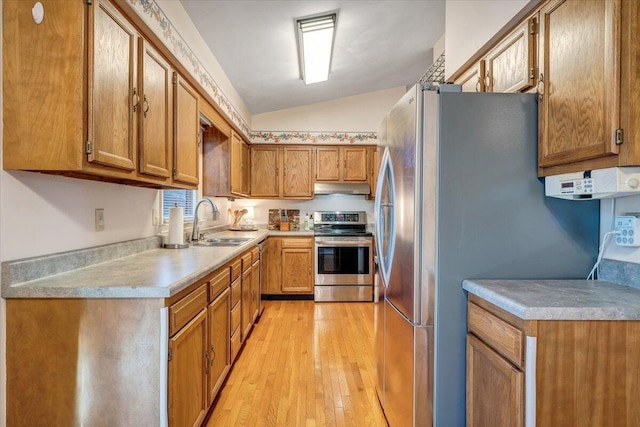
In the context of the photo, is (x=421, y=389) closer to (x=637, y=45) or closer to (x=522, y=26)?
(x=637, y=45)

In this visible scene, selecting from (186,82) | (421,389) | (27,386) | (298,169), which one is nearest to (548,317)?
(421,389)

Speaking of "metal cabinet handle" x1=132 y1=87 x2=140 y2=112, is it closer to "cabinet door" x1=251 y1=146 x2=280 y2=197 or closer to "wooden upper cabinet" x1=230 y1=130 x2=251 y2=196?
"wooden upper cabinet" x1=230 y1=130 x2=251 y2=196

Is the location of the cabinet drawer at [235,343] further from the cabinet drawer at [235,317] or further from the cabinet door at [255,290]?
the cabinet door at [255,290]

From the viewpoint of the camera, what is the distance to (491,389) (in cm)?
133

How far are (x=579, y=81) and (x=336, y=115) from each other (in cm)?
380

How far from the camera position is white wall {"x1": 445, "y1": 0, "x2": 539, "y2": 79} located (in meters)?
1.75

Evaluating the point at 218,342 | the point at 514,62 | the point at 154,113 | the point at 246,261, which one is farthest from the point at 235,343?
the point at 514,62

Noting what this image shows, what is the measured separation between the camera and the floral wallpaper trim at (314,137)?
15.8ft

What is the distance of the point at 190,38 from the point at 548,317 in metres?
2.49

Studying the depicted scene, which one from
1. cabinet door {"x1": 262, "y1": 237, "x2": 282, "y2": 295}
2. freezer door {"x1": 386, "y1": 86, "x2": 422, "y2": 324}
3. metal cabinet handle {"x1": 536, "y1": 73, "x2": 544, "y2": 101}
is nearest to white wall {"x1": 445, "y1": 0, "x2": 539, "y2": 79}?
metal cabinet handle {"x1": 536, "y1": 73, "x2": 544, "y2": 101}

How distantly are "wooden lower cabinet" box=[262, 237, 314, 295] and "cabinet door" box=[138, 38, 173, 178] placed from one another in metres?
2.64

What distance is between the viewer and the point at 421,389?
1.56 m

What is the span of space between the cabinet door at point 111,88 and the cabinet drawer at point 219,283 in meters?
0.74

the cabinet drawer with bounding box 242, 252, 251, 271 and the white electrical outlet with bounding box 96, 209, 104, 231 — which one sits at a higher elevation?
the white electrical outlet with bounding box 96, 209, 104, 231
